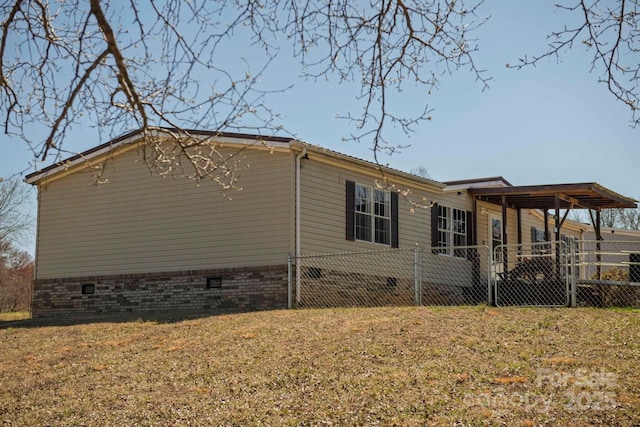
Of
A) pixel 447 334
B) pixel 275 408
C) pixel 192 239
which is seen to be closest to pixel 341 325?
pixel 447 334

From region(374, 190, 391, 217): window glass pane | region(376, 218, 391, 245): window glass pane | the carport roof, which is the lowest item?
region(376, 218, 391, 245): window glass pane

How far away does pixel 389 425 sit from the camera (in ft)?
24.1

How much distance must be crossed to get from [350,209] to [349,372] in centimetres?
875

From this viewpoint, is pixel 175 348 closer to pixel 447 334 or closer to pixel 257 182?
pixel 447 334

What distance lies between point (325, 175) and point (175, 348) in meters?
6.60

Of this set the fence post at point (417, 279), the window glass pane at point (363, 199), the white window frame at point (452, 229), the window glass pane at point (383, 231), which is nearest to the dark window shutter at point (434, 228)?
the white window frame at point (452, 229)

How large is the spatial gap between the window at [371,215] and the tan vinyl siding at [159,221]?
6.45ft

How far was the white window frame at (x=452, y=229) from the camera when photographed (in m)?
20.8

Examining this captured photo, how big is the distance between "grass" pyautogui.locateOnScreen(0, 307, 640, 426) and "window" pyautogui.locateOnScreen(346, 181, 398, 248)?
14.8 ft

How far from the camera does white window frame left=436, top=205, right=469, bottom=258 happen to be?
20766 mm

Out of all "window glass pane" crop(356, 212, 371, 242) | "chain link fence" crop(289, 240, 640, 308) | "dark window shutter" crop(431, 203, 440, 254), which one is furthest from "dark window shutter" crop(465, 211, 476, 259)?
"window glass pane" crop(356, 212, 371, 242)

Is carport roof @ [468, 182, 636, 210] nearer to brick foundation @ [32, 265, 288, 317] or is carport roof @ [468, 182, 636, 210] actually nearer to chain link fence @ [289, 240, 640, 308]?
chain link fence @ [289, 240, 640, 308]

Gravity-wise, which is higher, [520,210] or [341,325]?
[520,210]

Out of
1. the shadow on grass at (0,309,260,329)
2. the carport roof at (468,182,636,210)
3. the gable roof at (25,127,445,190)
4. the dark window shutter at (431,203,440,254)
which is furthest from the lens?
the dark window shutter at (431,203,440,254)
